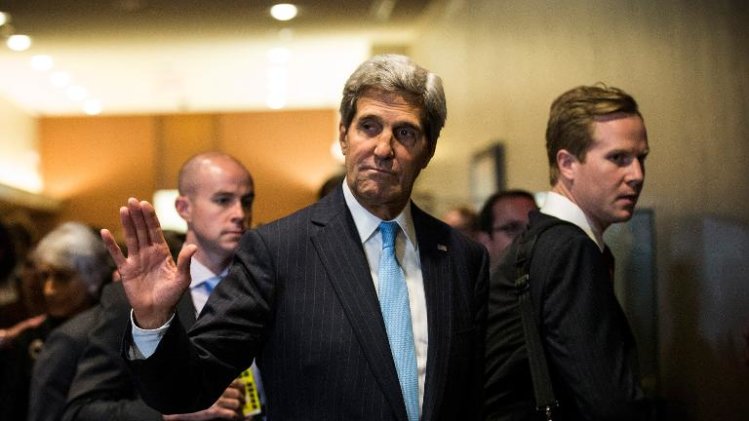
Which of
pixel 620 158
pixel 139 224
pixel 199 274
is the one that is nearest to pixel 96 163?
pixel 199 274

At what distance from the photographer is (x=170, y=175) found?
1039 cm

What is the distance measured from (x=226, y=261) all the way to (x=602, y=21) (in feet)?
6.02

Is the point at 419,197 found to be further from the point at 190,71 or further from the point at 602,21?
the point at 602,21

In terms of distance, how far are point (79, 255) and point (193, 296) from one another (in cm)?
94

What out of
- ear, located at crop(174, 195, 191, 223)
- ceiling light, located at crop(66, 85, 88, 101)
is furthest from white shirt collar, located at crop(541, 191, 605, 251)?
ceiling light, located at crop(66, 85, 88, 101)

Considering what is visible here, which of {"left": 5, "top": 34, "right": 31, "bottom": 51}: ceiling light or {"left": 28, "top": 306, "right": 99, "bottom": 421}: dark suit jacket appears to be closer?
{"left": 28, "top": 306, "right": 99, "bottom": 421}: dark suit jacket

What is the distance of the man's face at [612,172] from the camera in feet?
8.52

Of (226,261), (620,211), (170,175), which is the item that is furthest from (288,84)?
(620,211)

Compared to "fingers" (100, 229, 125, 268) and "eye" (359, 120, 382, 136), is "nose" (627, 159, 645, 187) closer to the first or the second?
"eye" (359, 120, 382, 136)

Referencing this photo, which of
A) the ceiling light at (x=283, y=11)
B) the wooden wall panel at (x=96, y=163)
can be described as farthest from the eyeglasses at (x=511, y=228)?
the wooden wall panel at (x=96, y=163)

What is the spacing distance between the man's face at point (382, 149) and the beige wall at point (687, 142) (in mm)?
1247

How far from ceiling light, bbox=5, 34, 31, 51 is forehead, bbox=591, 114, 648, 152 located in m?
6.30

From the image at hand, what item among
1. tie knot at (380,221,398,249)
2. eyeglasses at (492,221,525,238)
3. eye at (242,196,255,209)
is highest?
eye at (242,196,255,209)

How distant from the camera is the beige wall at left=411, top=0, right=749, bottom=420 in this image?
310cm
